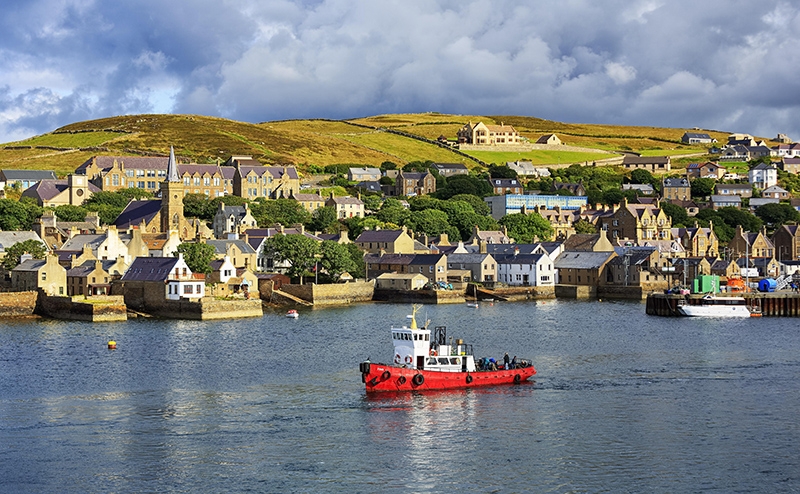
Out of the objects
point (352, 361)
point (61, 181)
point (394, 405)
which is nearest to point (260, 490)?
point (394, 405)

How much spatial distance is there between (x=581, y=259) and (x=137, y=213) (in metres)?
57.3

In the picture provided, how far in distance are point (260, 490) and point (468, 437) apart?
1112 cm

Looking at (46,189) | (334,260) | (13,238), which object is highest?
(46,189)

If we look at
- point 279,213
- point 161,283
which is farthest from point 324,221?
point 161,283

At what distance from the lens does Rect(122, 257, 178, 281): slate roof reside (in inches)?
3775

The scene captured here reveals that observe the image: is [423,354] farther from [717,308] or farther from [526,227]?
[526,227]

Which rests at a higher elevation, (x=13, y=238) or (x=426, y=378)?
(x=13, y=238)

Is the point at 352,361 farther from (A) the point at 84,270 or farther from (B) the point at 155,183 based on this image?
(B) the point at 155,183

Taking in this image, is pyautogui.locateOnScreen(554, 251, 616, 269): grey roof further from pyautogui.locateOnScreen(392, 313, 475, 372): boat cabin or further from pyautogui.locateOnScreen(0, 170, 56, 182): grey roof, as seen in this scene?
pyautogui.locateOnScreen(0, 170, 56, 182): grey roof

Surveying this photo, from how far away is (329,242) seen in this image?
4594 inches

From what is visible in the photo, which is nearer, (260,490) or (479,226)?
(260,490)

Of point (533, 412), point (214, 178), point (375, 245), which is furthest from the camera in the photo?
point (214, 178)

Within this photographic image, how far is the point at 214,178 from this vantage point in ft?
565

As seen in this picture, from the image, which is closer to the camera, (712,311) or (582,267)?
(712,311)
